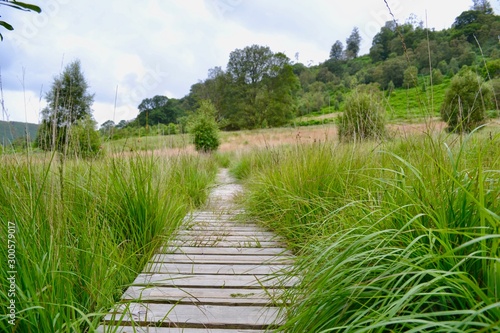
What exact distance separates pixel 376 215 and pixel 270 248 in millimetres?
1040

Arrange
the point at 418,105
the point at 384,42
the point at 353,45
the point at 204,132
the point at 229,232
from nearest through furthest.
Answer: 1. the point at 418,105
2. the point at 229,232
3. the point at 384,42
4. the point at 204,132
5. the point at 353,45

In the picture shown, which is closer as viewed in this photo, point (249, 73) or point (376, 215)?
point (376, 215)

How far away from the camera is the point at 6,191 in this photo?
1.33 metres

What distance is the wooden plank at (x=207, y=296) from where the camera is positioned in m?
1.42

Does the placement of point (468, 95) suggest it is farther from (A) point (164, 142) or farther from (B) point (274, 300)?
(B) point (274, 300)

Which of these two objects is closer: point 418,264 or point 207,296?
point 418,264

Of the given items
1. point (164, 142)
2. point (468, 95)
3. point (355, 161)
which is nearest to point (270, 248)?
point (355, 161)

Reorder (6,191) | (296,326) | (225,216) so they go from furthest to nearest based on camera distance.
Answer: (225,216), (6,191), (296,326)

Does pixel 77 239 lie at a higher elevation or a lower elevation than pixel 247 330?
higher

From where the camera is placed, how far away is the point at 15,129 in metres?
1.55

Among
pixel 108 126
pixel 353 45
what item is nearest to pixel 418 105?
pixel 108 126

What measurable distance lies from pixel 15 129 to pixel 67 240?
29.3 inches

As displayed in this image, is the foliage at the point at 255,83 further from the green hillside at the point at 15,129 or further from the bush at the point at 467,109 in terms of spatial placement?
the green hillside at the point at 15,129

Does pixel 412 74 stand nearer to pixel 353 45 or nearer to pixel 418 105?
pixel 418 105
